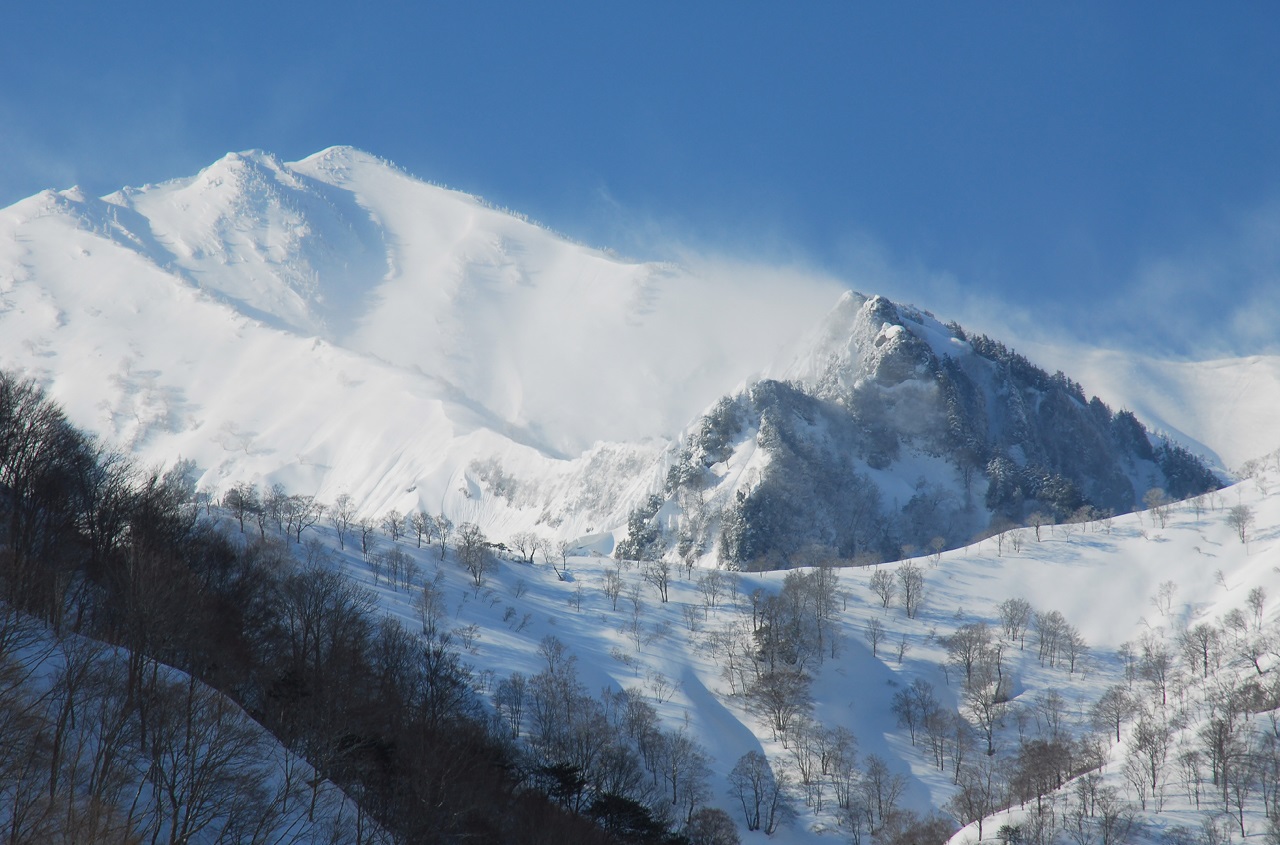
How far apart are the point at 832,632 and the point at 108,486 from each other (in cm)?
9731

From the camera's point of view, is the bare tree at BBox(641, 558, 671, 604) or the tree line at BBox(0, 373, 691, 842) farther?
the bare tree at BBox(641, 558, 671, 604)

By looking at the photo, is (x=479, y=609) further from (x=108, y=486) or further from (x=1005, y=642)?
(x=1005, y=642)

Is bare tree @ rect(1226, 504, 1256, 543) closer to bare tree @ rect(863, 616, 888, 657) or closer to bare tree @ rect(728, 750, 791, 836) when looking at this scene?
bare tree @ rect(863, 616, 888, 657)

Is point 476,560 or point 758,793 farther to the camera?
point 476,560

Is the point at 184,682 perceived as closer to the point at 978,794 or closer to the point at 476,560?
the point at 978,794

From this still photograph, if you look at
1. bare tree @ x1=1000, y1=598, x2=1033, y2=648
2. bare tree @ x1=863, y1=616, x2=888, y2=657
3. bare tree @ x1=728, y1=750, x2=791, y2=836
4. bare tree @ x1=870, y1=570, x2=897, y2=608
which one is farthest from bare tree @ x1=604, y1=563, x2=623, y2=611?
bare tree @ x1=1000, y1=598, x2=1033, y2=648

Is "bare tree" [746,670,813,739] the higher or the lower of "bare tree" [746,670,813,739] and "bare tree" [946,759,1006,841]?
the higher

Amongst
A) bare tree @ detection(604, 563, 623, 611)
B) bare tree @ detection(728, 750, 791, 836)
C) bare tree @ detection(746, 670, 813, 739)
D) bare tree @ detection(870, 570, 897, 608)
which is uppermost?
bare tree @ detection(870, 570, 897, 608)

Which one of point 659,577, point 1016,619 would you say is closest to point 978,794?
point 1016,619

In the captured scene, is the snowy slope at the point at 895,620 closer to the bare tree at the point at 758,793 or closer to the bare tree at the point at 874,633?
the bare tree at the point at 874,633

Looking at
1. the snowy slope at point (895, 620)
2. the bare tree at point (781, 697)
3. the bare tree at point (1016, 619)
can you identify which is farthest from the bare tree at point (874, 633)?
the bare tree at point (1016, 619)

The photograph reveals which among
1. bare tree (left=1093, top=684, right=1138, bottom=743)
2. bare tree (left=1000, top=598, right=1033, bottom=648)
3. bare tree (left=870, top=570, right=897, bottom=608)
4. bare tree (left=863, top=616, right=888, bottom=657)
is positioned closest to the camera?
bare tree (left=1093, top=684, right=1138, bottom=743)

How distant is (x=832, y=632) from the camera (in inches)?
4919

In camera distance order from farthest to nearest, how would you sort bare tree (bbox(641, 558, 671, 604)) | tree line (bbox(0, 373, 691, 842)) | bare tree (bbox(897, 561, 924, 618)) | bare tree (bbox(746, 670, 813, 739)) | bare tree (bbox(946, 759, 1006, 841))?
bare tree (bbox(641, 558, 671, 604))
bare tree (bbox(897, 561, 924, 618))
bare tree (bbox(746, 670, 813, 739))
bare tree (bbox(946, 759, 1006, 841))
tree line (bbox(0, 373, 691, 842))
